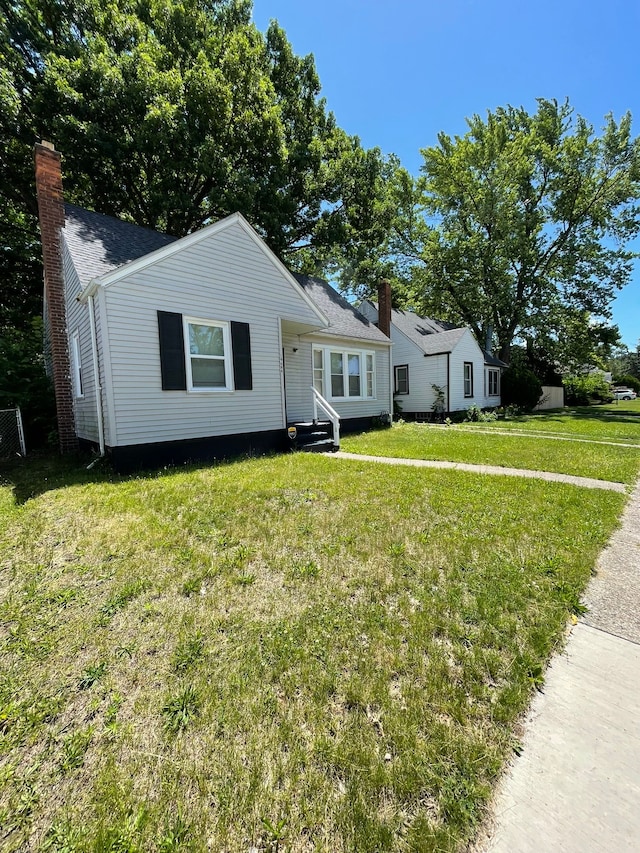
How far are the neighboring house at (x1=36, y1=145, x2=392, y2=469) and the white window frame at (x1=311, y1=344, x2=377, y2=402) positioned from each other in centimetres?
226

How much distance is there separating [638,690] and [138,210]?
73.4ft

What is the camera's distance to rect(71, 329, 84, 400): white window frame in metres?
8.38

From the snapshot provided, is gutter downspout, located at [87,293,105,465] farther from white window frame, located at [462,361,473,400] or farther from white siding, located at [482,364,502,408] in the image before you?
white siding, located at [482,364,502,408]

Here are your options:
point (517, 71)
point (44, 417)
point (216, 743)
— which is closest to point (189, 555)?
point (216, 743)

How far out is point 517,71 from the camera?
1512 cm

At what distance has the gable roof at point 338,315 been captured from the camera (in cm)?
1289

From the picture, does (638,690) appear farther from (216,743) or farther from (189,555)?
(189,555)

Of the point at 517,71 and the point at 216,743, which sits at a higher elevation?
the point at 517,71

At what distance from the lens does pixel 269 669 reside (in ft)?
7.53

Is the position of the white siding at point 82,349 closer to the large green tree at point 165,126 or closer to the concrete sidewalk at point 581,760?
the concrete sidewalk at point 581,760

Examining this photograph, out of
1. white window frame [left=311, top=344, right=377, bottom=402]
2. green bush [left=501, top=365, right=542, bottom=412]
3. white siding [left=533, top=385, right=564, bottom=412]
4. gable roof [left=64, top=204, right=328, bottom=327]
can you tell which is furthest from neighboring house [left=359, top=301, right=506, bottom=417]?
gable roof [left=64, top=204, right=328, bottom=327]

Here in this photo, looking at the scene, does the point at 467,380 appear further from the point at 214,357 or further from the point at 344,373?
the point at 214,357

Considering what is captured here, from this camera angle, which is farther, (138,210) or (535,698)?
(138,210)

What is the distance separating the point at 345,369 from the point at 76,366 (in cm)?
812
